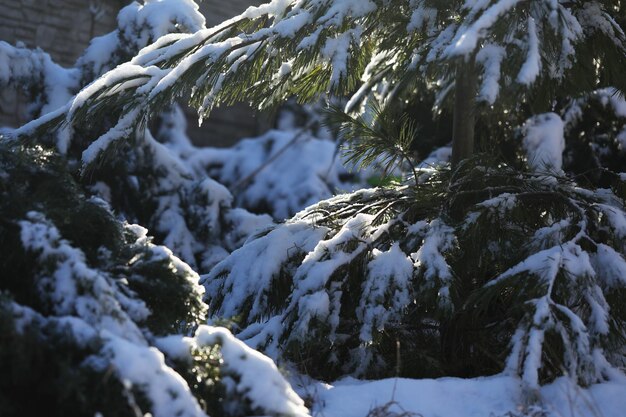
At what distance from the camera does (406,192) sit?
385 cm

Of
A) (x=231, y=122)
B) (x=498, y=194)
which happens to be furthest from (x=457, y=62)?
(x=231, y=122)

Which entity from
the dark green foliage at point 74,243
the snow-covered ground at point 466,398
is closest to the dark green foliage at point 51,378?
the dark green foliage at point 74,243

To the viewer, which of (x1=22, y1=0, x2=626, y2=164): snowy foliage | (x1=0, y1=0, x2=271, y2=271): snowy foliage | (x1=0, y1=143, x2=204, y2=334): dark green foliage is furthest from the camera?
(x1=0, y1=0, x2=271, y2=271): snowy foliage

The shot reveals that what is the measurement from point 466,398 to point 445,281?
0.51 meters

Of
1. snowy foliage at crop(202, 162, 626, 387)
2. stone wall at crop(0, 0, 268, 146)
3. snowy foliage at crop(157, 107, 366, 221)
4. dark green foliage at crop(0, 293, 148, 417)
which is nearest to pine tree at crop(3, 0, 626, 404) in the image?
snowy foliage at crop(202, 162, 626, 387)

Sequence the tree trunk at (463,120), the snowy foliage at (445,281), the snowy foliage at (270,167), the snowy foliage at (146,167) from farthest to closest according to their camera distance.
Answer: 1. the snowy foliage at (270,167)
2. the snowy foliage at (146,167)
3. the tree trunk at (463,120)
4. the snowy foliage at (445,281)

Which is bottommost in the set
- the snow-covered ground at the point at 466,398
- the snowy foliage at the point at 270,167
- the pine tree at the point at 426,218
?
the snowy foliage at the point at 270,167

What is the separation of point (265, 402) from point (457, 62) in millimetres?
1385

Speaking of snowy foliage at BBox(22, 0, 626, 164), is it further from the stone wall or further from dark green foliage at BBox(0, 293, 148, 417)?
the stone wall

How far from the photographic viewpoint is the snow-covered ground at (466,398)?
2752 mm

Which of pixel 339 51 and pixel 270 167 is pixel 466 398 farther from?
pixel 270 167

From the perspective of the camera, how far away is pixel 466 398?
2.88 metres

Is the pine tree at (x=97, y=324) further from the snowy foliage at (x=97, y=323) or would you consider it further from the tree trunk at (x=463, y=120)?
the tree trunk at (x=463, y=120)

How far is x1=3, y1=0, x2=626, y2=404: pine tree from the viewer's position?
10.1 feet
